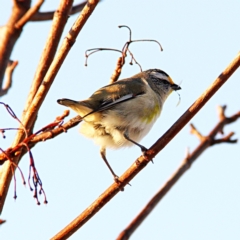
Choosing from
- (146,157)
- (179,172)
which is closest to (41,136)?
(146,157)

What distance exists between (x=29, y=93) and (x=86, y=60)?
34.6 inches

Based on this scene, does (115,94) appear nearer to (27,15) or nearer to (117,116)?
(117,116)

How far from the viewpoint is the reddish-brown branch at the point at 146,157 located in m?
2.78

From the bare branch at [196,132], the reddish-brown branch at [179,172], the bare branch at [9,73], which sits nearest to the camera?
the reddish-brown branch at [179,172]

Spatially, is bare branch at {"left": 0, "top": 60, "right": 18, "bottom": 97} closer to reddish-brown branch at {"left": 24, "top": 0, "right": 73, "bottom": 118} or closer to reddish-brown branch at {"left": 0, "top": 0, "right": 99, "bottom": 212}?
reddish-brown branch at {"left": 24, "top": 0, "right": 73, "bottom": 118}

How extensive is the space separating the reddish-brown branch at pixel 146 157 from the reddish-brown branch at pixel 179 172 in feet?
1.21

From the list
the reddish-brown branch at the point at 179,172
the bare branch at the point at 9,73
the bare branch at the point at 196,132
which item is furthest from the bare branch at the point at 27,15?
the bare branch at the point at 196,132

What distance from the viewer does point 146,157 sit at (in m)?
2.97

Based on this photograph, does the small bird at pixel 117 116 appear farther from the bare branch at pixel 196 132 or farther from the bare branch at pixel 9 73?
the bare branch at pixel 9 73

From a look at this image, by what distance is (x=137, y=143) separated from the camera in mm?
4926

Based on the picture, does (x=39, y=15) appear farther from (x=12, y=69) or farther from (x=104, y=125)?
(x=104, y=125)

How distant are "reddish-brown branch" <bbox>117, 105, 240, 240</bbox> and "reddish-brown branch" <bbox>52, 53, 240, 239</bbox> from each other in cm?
37

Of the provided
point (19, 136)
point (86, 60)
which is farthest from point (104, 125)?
point (19, 136)

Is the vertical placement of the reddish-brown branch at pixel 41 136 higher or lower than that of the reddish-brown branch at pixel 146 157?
higher
